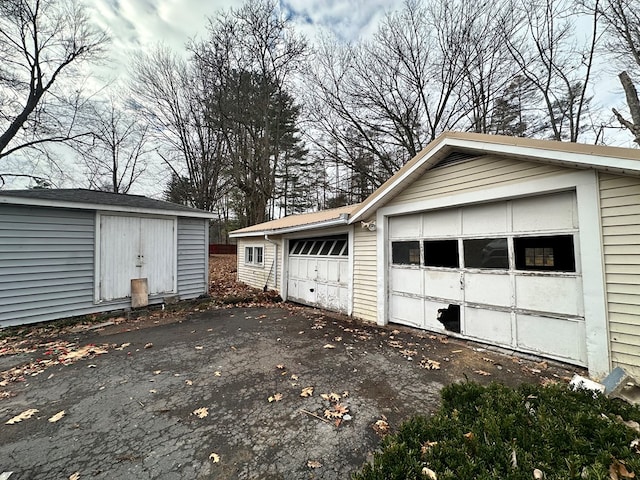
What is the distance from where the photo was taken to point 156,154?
19203 mm

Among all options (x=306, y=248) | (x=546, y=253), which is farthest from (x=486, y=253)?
(x=306, y=248)

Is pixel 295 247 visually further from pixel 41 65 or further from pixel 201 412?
pixel 41 65

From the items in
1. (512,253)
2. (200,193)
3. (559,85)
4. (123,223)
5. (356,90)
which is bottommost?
(512,253)

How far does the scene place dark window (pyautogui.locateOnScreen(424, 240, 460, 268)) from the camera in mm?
5039

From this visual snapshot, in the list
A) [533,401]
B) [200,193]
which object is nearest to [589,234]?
[533,401]

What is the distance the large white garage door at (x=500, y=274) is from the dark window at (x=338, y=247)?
1836 mm

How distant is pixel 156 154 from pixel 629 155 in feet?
76.0

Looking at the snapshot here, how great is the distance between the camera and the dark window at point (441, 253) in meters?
5.04

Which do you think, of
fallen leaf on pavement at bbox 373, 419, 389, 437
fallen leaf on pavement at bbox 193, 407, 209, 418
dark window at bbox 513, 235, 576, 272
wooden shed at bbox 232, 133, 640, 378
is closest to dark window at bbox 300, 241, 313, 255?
wooden shed at bbox 232, 133, 640, 378

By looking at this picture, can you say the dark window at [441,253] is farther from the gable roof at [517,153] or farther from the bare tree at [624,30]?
the bare tree at [624,30]

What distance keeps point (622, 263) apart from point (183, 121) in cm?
2175

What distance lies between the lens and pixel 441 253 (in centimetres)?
525

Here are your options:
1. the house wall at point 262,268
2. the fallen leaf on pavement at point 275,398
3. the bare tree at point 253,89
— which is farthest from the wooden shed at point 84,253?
the bare tree at point 253,89

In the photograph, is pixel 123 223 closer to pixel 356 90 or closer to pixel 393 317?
pixel 393 317
